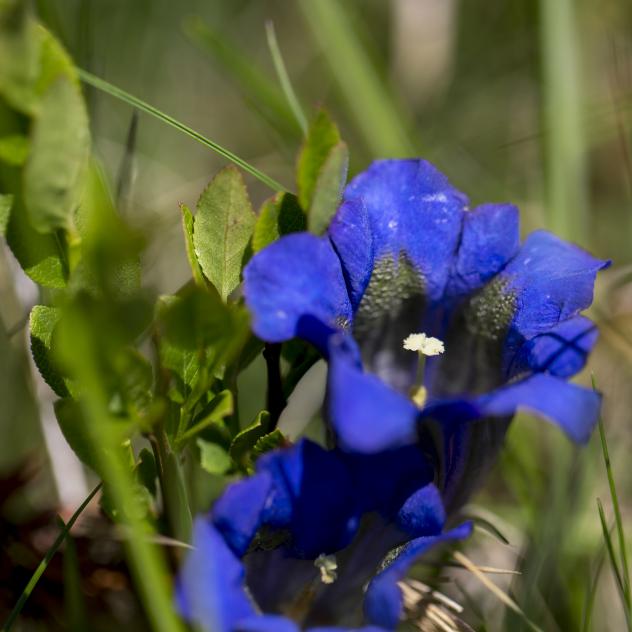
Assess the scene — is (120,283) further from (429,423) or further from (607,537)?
(607,537)

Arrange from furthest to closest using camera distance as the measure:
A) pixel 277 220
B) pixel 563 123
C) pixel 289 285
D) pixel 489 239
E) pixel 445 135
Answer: pixel 445 135, pixel 563 123, pixel 489 239, pixel 277 220, pixel 289 285

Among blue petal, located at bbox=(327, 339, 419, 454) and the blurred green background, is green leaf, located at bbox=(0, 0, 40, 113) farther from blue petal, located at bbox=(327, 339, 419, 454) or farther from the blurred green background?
blue petal, located at bbox=(327, 339, 419, 454)

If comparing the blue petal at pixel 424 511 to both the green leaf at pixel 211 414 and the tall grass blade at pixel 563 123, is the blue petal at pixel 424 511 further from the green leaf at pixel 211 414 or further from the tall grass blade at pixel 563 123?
the tall grass blade at pixel 563 123

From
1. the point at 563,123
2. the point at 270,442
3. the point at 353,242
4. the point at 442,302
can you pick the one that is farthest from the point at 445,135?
the point at 270,442

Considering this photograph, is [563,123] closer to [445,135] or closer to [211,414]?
[445,135]

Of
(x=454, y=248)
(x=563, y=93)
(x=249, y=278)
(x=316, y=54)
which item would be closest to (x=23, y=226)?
(x=249, y=278)

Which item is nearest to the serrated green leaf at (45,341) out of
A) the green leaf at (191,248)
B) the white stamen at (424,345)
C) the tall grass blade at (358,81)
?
the green leaf at (191,248)

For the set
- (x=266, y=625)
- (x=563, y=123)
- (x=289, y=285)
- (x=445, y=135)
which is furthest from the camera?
(x=445, y=135)
